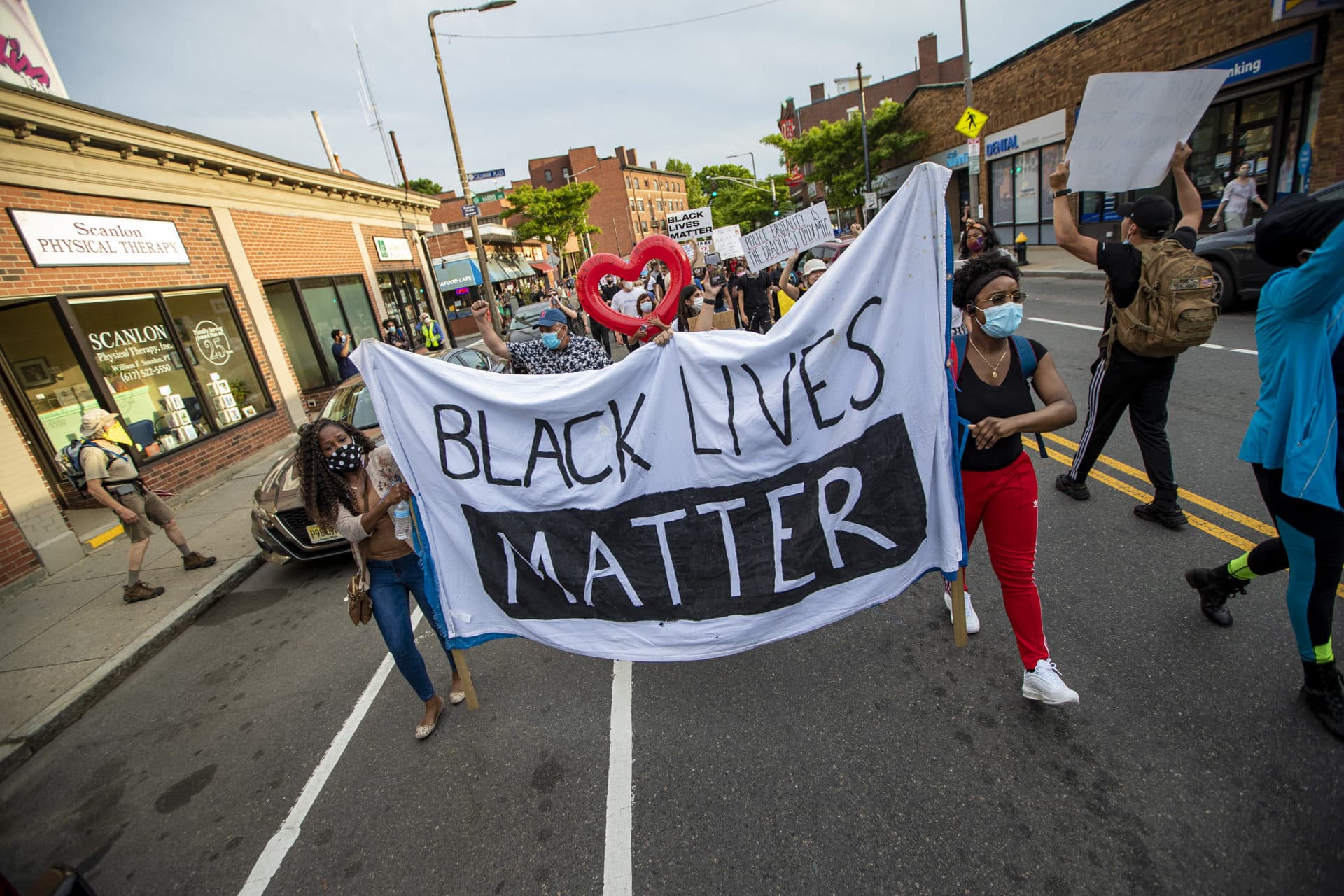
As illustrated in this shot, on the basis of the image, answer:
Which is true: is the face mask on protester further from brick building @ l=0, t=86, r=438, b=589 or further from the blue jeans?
brick building @ l=0, t=86, r=438, b=589

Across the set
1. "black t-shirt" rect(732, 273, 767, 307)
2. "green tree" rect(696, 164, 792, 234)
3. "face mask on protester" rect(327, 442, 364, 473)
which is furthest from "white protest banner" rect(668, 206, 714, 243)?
"green tree" rect(696, 164, 792, 234)

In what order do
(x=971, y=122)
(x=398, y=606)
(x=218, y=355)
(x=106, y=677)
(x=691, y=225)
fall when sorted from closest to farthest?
(x=398, y=606), (x=106, y=677), (x=218, y=355), (x=691, y=225), (x=971, y=122)

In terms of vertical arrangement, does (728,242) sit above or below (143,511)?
above

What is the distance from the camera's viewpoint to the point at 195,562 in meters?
6.22

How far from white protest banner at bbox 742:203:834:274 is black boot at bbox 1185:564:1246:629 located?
488cm

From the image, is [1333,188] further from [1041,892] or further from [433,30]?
[433,30]

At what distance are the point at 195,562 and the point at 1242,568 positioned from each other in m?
8.33

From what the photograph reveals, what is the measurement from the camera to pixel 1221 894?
1.92 meters

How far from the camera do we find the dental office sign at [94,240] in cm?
759

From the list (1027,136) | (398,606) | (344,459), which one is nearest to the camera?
(344,459)

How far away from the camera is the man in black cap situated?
143 inches

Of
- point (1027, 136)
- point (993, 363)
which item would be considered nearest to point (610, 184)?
point (1027, 136)

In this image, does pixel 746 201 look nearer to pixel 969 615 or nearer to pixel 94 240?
pixel 94 240

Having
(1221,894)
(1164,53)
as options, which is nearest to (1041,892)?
(1221,894)
